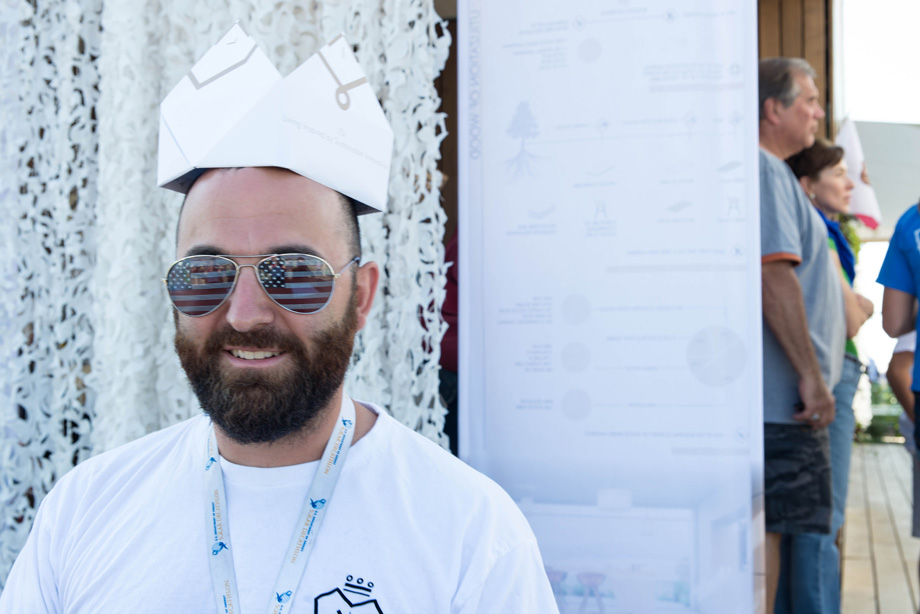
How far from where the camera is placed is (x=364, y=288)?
4.62 ft

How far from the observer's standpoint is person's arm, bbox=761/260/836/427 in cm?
221

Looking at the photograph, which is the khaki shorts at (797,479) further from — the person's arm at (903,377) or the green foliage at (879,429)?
the green foliage at (879,429)

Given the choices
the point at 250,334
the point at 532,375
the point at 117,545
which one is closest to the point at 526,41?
the point at 532,375

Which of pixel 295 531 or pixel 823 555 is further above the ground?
Result: pixel 295 531

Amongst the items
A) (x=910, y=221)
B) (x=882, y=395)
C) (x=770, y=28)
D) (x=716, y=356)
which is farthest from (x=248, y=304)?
(x=882, y=395)

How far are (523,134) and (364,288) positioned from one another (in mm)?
759

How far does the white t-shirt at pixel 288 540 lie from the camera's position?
1115mm

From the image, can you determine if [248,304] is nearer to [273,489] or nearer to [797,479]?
[273,489]

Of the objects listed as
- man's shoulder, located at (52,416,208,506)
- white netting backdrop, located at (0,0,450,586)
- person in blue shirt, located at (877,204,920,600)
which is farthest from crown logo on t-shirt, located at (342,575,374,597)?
person in blue shirt, located at (877,204,920,600)

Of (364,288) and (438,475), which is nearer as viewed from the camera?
(438,475)

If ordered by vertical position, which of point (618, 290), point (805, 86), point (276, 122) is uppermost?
point (805, 86)

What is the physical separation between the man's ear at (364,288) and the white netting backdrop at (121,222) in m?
0.54

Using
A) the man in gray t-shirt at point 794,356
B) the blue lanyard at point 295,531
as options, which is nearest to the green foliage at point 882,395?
the man in gray t-shirt at point 794,356

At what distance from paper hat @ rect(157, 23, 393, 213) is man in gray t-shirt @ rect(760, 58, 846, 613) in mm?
1367
